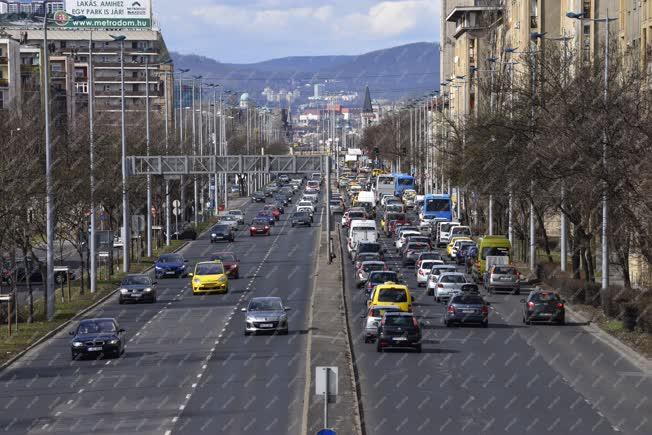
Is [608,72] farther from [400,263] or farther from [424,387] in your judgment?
[400,263]

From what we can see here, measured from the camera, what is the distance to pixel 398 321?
38844 millimetres

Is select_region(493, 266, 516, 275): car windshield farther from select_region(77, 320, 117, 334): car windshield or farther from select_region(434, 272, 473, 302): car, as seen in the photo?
select_region(77, 320, 117, 334): car windshield

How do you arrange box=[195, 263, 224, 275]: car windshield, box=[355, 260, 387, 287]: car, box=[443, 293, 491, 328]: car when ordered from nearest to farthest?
box=[443, 293, 491, 328]: car → box=[195, 263, 224, 275]: car windshield → box=[355, 260, 387, 287]: car

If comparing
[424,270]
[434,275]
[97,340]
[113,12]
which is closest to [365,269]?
[424,270]

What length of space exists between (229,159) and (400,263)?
1194cm

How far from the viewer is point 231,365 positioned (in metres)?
35.4

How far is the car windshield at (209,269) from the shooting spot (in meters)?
58.8

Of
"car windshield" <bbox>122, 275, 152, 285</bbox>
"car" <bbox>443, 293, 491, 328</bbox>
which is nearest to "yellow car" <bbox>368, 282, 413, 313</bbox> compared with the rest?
"car" <bbox>443, 293, 491, 328</bbox>

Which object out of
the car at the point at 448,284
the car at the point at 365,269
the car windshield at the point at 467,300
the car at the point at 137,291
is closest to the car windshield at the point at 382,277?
the car at the point at 448,284

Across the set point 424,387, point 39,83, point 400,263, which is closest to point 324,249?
point 400,263

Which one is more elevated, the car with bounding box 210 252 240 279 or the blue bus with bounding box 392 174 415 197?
the blue bus with bounding box 392 174 415 197

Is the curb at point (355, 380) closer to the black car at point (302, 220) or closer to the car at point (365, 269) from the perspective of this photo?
the car at point (365, 269)

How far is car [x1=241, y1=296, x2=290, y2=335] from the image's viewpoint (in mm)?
42656

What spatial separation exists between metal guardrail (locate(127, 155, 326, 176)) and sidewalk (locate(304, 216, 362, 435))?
12.3 m
